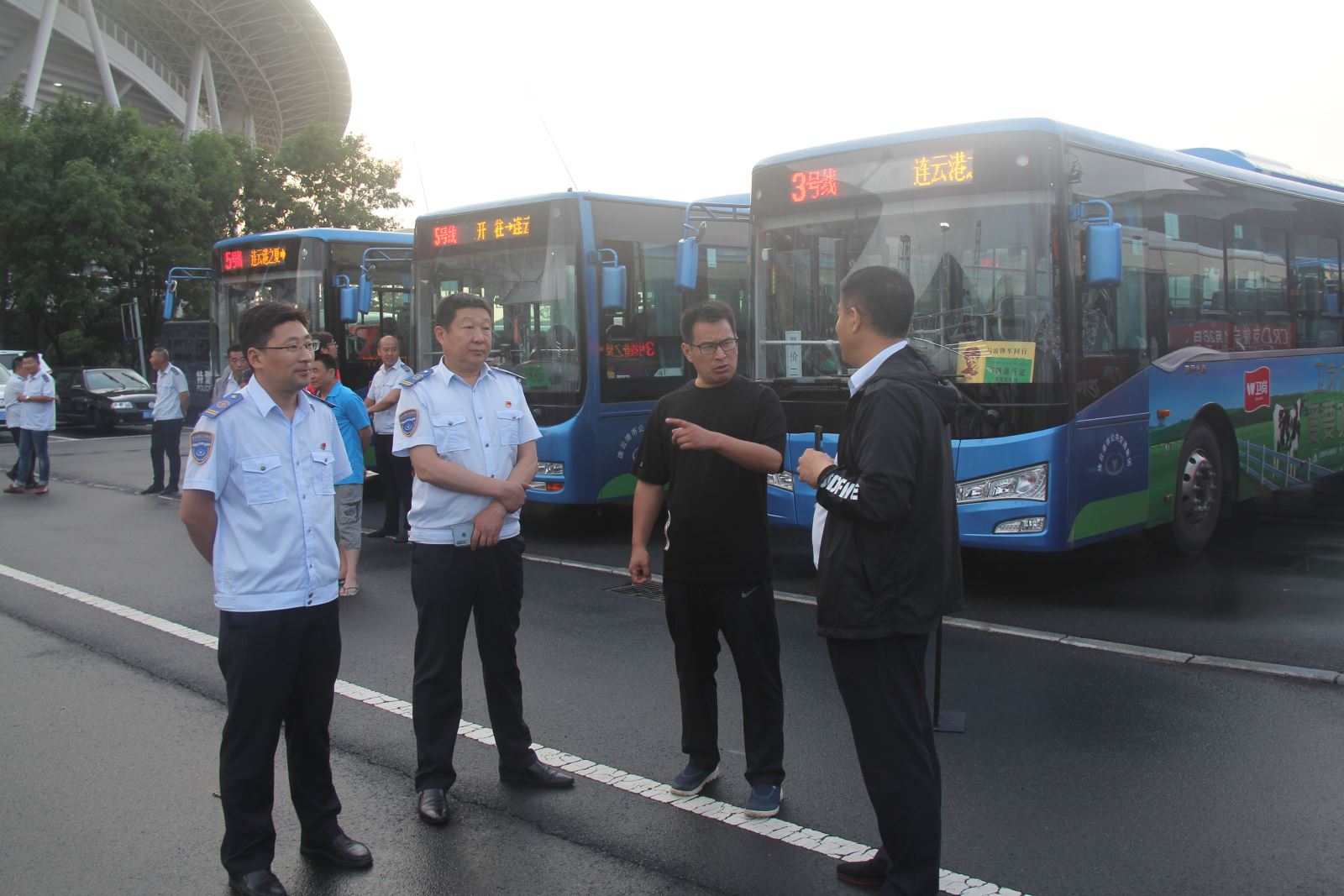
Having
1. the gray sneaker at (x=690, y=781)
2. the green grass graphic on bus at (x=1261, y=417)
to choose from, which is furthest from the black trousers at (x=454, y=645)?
the green grass graphic on bus at (x=1261, y=417)

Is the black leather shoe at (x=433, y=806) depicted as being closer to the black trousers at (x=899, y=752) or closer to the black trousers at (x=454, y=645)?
the black trousers at (x=454, y=645)

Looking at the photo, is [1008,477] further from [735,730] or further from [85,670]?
[85,670]

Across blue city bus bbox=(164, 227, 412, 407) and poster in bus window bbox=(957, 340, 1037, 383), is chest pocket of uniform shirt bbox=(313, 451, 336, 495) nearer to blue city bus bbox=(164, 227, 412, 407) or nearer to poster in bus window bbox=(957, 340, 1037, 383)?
poster in bus window bbox=(957, 340, 1037, 383)

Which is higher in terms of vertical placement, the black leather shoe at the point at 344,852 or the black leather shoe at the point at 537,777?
the black leather shoe at the point at 537,777

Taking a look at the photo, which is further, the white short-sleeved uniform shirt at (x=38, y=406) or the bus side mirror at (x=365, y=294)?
the white short-sleeved uniform shirt at (x=38, y=406)

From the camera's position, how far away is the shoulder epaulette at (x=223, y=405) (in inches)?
148

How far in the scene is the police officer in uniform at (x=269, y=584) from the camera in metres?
3.75

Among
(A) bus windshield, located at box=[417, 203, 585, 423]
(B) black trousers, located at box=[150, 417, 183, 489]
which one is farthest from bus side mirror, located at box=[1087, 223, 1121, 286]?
(B) black trousers, located at box=[150, 417, 183, 489]

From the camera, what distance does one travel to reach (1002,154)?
748 cm

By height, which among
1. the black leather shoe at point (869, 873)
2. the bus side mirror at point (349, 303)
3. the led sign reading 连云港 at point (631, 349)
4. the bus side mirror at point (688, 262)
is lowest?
the black leather shoe at point (869, 873)

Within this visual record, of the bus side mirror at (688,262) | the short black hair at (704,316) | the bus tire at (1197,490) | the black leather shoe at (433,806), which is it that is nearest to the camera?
the black leather shoe at (433,806)

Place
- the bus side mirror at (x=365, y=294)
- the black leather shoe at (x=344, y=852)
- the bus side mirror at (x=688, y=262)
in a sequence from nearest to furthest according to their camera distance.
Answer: the black leather shoe at (x=344, y=852)
the bus side mirror at (x=688, y=262)
the bus side mirror at (x=365, y=294)

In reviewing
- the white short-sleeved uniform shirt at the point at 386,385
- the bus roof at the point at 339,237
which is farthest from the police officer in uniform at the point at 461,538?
the bus roof at the point at 339,237

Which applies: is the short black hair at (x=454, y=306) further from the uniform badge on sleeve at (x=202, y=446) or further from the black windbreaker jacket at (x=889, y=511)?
the black windbreaker jacket at (x=889, y=511)
